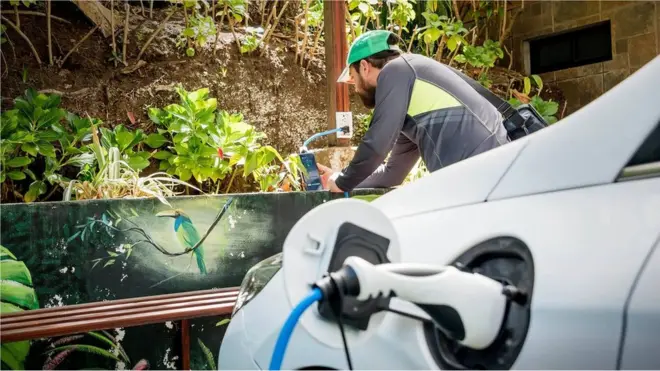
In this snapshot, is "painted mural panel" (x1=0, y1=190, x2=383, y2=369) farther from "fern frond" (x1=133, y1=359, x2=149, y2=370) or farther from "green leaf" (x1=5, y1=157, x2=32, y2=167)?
"green leaf" (x1=5, y1=157, x2=32, y2=167)

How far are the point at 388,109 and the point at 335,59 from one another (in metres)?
1.81

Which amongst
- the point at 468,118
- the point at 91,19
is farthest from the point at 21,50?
the point at 468,118

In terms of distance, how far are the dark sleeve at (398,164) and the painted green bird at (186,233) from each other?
0.99 metres

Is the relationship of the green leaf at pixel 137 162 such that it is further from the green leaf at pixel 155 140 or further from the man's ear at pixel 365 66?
the man's ear at pixel 365 66

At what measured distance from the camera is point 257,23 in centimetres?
640

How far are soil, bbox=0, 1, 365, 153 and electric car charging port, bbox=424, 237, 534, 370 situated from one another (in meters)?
3.84

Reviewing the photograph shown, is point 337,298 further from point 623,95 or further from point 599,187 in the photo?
point 623,95

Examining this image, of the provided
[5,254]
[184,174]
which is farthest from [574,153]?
[184,174]

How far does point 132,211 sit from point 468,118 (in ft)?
5.47

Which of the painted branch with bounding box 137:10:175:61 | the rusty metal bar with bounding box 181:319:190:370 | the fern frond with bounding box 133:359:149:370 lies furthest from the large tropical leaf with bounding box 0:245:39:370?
the painted branch with bounding box 137:10:175:61

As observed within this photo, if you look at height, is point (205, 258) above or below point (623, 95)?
below

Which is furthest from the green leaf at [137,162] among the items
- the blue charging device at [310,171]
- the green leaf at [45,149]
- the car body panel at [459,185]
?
the car body panel at [459,185]

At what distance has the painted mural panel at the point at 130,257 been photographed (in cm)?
281

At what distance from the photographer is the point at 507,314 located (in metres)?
0.95
